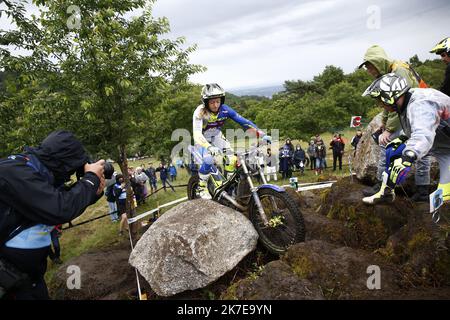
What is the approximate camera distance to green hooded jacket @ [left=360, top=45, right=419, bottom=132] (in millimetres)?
4977

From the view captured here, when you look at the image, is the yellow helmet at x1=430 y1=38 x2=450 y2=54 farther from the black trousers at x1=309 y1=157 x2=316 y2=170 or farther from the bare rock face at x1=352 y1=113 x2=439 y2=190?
the black trousers at x1=309 y1=157 x2=316 y2=170

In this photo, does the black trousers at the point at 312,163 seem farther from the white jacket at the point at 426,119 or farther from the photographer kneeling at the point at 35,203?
the photographer kneeling at the point at 35,203

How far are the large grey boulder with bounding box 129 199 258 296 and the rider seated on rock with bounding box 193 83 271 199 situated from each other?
128 centimetres

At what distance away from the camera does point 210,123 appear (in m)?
6.37

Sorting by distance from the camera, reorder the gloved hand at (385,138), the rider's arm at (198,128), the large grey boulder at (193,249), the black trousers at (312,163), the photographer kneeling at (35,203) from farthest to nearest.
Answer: the black trousers at (312,163), the rider's arm at (198,128), the gloved hand at (385,138), the large grey boulder at (193,249), the photographer kneeling at (35,203)

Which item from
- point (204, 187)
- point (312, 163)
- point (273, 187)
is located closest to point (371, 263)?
point (273, 187)

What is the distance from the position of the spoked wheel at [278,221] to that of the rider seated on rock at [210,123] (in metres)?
1.32

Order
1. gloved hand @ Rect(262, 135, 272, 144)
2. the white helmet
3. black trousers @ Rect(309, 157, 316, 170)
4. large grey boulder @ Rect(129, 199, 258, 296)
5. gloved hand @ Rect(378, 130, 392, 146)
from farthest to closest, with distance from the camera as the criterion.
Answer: black trousers @ Rect(309, 157, 316, 170) < the white helmet < gloved hand @ Rect(262, 135, 272, 144) < gloved hand @ Rect(378, 130, 392, 146) < large grey boulder @ Rect(129, 199, 258, 296)

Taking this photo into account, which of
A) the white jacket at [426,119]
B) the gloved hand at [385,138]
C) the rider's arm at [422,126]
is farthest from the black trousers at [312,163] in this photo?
the rider's arm at [422,126]


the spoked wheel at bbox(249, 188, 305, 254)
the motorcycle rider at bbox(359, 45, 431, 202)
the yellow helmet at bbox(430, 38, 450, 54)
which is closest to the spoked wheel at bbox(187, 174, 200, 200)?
the spoked wheel at bbox(249, 188, 305, 254)

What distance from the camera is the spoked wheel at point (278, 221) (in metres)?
4.47
